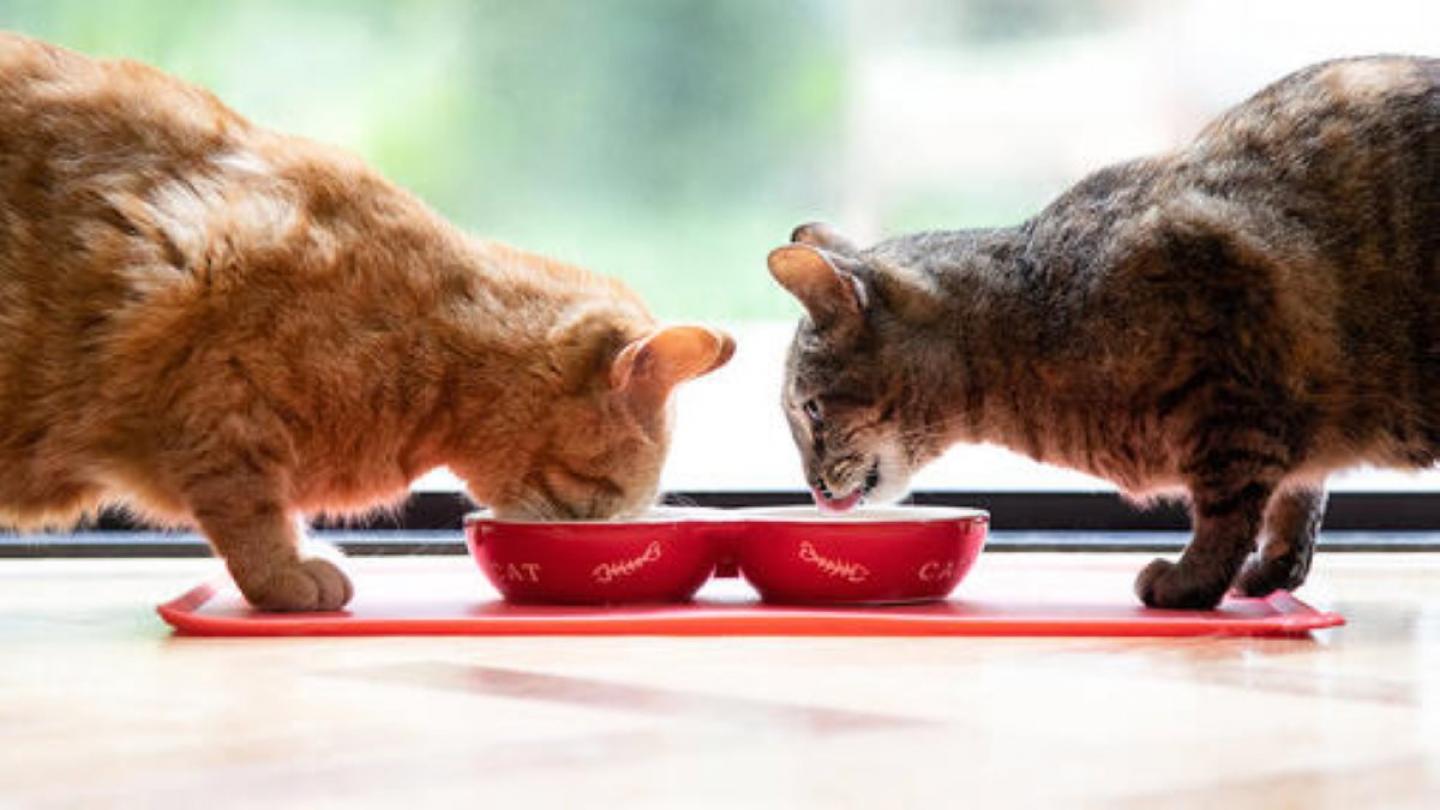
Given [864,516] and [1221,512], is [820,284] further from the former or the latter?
[1221,512]

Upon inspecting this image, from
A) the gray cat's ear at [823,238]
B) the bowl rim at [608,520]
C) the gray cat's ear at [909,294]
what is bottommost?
the bowl rim at [608,520]

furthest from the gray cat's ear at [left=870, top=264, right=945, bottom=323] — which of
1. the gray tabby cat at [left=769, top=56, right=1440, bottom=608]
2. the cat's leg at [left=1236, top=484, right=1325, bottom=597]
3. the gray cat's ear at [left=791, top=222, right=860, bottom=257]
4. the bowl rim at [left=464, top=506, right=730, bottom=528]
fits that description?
the cat's leg at [left=1236, top=484, right=1325, bottom=597]

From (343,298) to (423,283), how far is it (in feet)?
0.34

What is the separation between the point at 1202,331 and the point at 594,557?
0.77 meters

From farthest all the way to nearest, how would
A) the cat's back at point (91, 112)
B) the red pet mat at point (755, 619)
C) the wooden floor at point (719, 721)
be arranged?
1. the cat's back at point (91, 112)
2. the red pet mat at point (755, 619)
3. the wooden floor at point (719, 721)

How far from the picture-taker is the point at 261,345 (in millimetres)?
2258

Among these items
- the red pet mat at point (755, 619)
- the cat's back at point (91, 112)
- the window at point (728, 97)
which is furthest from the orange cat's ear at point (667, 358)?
the window at point (728, 97)

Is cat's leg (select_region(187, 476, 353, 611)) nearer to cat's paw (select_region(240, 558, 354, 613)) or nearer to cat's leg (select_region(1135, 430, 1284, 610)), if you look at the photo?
Answer: cat's paw (select_region(240, 558, 354, 613))

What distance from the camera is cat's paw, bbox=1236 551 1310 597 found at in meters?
2.51

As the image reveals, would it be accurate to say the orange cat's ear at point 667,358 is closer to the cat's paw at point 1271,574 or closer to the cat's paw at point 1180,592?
the cat's paw at point 1180,592

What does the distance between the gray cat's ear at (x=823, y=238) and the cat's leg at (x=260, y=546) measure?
2.73 ft

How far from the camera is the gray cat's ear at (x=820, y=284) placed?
2.50 m

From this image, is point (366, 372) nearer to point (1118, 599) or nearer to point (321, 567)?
point (321, 567)

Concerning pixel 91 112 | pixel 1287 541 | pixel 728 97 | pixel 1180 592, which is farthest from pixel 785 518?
pixel 728 97
